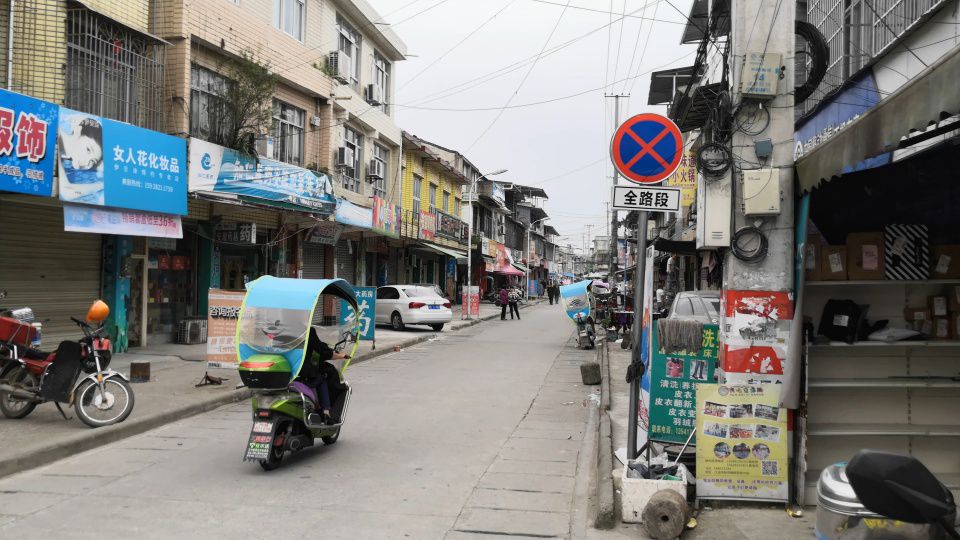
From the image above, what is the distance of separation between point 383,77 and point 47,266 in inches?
746

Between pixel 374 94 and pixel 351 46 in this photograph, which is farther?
pixel 374 94

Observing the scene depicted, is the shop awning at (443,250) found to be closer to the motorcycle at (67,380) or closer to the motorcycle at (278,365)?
the motorcycle at (67,380)

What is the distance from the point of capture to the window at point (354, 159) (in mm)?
24688

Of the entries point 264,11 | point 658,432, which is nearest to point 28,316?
point 658,432

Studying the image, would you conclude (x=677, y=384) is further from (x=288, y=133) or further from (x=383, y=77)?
(x=383, y=77)

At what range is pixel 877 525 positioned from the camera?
2551 millimetres

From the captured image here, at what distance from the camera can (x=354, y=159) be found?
84.8 feet

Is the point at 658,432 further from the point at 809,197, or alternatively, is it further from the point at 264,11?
the point at 264,11

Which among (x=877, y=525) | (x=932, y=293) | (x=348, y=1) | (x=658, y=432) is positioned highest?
(x=348, y=1)

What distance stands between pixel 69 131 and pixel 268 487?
8.67m

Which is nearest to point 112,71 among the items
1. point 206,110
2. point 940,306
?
point 206,110

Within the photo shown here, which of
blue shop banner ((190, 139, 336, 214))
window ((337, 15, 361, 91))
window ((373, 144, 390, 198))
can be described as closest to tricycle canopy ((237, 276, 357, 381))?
blue shop banner ((190, 139, 336, 214))

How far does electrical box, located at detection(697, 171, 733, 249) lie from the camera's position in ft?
18.0

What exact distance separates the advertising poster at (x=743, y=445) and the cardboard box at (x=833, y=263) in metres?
0.98
